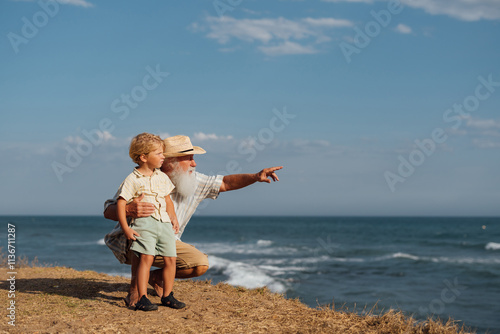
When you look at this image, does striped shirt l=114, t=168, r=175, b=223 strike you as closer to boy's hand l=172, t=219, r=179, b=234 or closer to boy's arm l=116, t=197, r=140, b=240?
boy's arm l=116, t=197, r=140, b=240

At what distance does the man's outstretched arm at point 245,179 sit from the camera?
17.5 ft

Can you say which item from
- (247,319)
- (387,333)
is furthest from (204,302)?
(387,333)

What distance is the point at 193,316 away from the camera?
15.5ft

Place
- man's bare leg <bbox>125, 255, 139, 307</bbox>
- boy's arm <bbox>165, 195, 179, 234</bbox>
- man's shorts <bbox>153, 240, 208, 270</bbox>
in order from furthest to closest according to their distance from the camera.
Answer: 1. man's shorts <bbox>153, 240, 208, 270</bbox>
2. boy's arm <bbox>165, 195, 179, 234</bbox>
3. man's bare leg <bbox>125, 255, 139, 307</bbox>

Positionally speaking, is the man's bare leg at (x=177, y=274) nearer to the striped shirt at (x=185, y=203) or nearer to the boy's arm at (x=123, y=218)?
the striped shirt at (x=185, y=203)

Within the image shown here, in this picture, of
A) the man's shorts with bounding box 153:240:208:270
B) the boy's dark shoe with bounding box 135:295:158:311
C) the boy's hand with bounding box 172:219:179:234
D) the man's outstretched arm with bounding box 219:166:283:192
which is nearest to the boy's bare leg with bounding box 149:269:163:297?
the man's shorts with bounding box 153:240:208:270

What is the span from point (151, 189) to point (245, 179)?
119 centimetres

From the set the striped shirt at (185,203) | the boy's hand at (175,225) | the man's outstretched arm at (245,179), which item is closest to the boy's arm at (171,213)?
the boy's hand at (175,225)

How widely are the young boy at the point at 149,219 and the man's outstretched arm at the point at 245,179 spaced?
0.86 meters

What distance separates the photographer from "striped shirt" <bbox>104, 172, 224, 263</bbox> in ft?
16.6

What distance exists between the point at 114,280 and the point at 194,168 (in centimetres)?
257

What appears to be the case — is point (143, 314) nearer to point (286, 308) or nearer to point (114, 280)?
point (286, 308)

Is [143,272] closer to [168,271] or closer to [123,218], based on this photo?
[168,271]

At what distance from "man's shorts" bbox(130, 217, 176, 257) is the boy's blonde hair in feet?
2.15
